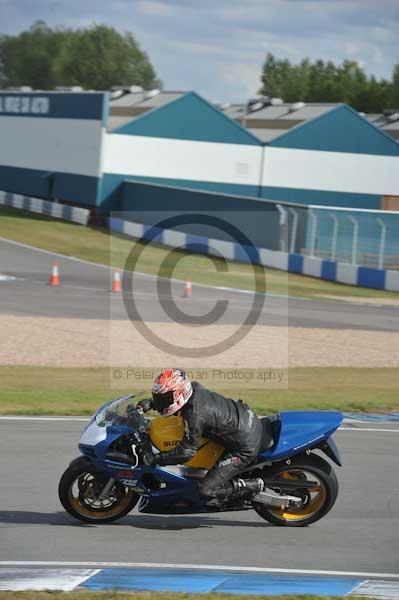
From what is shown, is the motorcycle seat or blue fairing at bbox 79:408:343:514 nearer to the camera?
blue fairing at bbox 79:408:343:514

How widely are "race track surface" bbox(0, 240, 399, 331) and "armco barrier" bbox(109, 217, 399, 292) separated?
163 inches

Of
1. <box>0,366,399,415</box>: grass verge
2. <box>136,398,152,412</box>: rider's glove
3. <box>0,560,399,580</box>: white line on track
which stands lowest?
<box>0,366,399,415</box>: grass verge

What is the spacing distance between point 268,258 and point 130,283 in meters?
8.04

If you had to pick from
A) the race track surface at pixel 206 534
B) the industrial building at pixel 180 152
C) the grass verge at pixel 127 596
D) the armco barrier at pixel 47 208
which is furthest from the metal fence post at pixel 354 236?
the grass verge at pixel 127 596

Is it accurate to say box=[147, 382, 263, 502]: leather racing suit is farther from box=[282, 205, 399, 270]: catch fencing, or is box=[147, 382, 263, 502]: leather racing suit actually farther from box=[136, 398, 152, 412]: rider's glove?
box=[282, 205, 399, 270]: catch fencing

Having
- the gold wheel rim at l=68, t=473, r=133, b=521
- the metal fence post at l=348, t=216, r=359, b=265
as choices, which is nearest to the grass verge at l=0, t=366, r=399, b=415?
the gold wheel rim at l=68, t=473, r=133, b=521

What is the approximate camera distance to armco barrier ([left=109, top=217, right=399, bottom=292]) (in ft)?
113

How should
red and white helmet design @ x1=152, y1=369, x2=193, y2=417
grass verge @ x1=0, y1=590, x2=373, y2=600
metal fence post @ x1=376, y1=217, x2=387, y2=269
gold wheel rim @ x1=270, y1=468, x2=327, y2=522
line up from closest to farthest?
grass verge @ x1=0, y1=590, x2=373, y2=600, red and white helmet design @ x1=152, y1=369, x2=193, y2=417, gold wheel rim @ x1=270, y1=468, x2=327, y2=522, metal fence post @ x1=376, y1=217, x2=387, y2=269

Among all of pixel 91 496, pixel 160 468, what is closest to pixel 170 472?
pixel 160 468

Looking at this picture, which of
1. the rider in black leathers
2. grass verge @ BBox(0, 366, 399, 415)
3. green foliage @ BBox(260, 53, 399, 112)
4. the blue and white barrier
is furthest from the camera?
green foliage @ BBox(260, 53, 399, 112)

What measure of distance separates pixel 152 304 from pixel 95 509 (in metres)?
18.8

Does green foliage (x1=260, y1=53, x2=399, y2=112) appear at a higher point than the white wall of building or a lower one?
higher

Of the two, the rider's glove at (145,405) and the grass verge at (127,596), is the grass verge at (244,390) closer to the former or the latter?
the rider's glove at (145,405)

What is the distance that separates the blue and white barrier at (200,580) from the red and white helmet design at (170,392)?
4.28 ft
